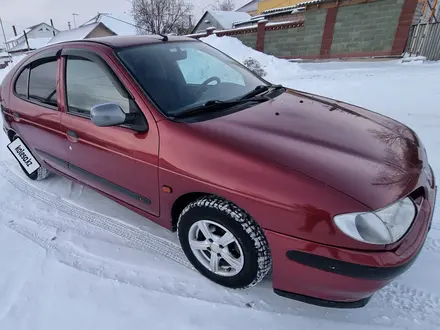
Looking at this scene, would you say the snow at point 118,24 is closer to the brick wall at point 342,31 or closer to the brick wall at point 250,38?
the brick wall at point 250,38

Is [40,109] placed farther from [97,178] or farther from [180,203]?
[180,203]

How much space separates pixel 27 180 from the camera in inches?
139

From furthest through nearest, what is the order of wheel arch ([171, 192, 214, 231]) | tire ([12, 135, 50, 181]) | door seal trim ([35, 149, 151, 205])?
tire ([12, 135, 50, 181])
door seal trim ([35, 149, 151, 205])
wheel arch ([171, 192, 214, 231])

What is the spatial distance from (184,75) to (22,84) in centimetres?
193

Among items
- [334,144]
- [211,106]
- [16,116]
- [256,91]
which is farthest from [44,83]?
[334,144]

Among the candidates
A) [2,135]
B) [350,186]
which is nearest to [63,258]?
[350,186]

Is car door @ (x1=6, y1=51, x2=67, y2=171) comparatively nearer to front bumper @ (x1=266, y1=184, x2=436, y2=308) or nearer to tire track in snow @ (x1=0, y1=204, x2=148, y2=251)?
tire track in snow @ (x1=0, y1=204, x2=148, y2=251)

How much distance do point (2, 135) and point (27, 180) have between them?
85.8 inches

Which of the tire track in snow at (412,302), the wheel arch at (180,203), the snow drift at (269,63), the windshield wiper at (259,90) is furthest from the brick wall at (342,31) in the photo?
the wheel arch at (180,203)

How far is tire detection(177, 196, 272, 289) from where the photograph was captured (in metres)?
1.73

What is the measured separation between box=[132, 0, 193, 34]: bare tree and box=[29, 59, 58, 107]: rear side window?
1192 inches

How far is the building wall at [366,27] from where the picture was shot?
9852 millimetres

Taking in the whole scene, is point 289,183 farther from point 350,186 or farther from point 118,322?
point 118,322

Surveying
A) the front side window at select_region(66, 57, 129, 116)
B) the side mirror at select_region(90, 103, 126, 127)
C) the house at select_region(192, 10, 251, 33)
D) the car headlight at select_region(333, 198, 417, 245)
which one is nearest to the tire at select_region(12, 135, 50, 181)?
the front side window at select_region(66, 57, 129, 116)
